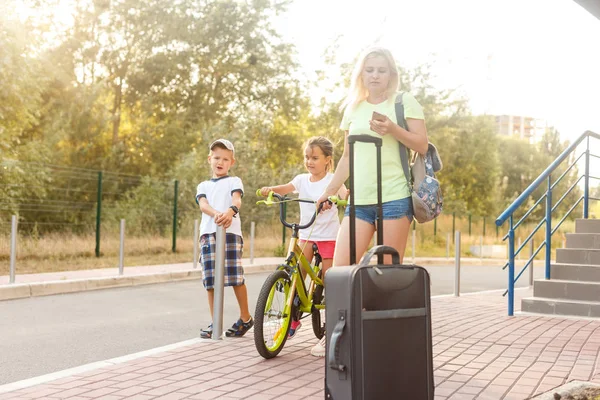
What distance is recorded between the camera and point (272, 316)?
5512 millimetres

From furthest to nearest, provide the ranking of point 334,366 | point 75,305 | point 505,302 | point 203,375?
point 505,302, point 75,305, point 203,375, point 334,366

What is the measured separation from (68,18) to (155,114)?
548 centimetres

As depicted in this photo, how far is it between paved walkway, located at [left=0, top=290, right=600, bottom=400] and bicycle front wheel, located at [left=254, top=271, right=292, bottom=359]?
0.12m

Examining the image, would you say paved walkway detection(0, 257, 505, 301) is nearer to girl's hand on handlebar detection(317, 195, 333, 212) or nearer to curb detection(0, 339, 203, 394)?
curb detection(0, 339, 203, 394)

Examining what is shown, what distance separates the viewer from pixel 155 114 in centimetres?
3462

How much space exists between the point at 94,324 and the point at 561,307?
507 cm

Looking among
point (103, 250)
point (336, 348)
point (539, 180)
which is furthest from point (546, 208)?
point (103, 250)

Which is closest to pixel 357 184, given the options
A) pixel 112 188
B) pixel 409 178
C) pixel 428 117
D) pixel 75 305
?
pixel 409 178

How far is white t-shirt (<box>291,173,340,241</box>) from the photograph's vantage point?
6.07 meters

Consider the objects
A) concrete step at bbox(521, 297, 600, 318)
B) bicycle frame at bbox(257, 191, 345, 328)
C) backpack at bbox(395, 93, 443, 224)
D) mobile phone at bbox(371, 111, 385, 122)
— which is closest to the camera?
mobile phone at bbox(371, 111, 385, 122)

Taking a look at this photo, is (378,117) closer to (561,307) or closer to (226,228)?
(226,228)

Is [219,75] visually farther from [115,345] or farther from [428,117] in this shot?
[115,345]

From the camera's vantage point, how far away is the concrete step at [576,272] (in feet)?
29.2

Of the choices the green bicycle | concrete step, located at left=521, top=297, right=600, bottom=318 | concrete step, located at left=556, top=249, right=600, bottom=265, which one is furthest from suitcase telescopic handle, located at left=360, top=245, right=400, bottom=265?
concrete step, located at left=556, top=249, right=600, bottom=265
